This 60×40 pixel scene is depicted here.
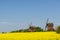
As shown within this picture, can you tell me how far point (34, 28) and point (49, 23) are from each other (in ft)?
19.0

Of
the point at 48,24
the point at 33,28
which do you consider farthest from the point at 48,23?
the point at 33,28

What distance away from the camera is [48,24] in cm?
8562

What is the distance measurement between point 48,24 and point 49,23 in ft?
3.98

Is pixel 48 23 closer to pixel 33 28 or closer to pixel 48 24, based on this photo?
pixel 48 24

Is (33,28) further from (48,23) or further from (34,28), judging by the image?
(48,23)

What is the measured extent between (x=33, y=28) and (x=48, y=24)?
233 inches

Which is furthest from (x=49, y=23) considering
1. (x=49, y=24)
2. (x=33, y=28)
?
(x=33, y=28)

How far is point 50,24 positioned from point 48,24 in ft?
10.4

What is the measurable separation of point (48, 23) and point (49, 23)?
195 centimetres

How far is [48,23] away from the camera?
3403 inches

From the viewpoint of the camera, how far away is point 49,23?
84.5 m

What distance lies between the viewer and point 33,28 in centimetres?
8344

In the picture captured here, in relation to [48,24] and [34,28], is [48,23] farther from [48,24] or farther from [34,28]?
[34,28]

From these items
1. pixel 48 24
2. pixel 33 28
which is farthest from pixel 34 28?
pixel 48 24
